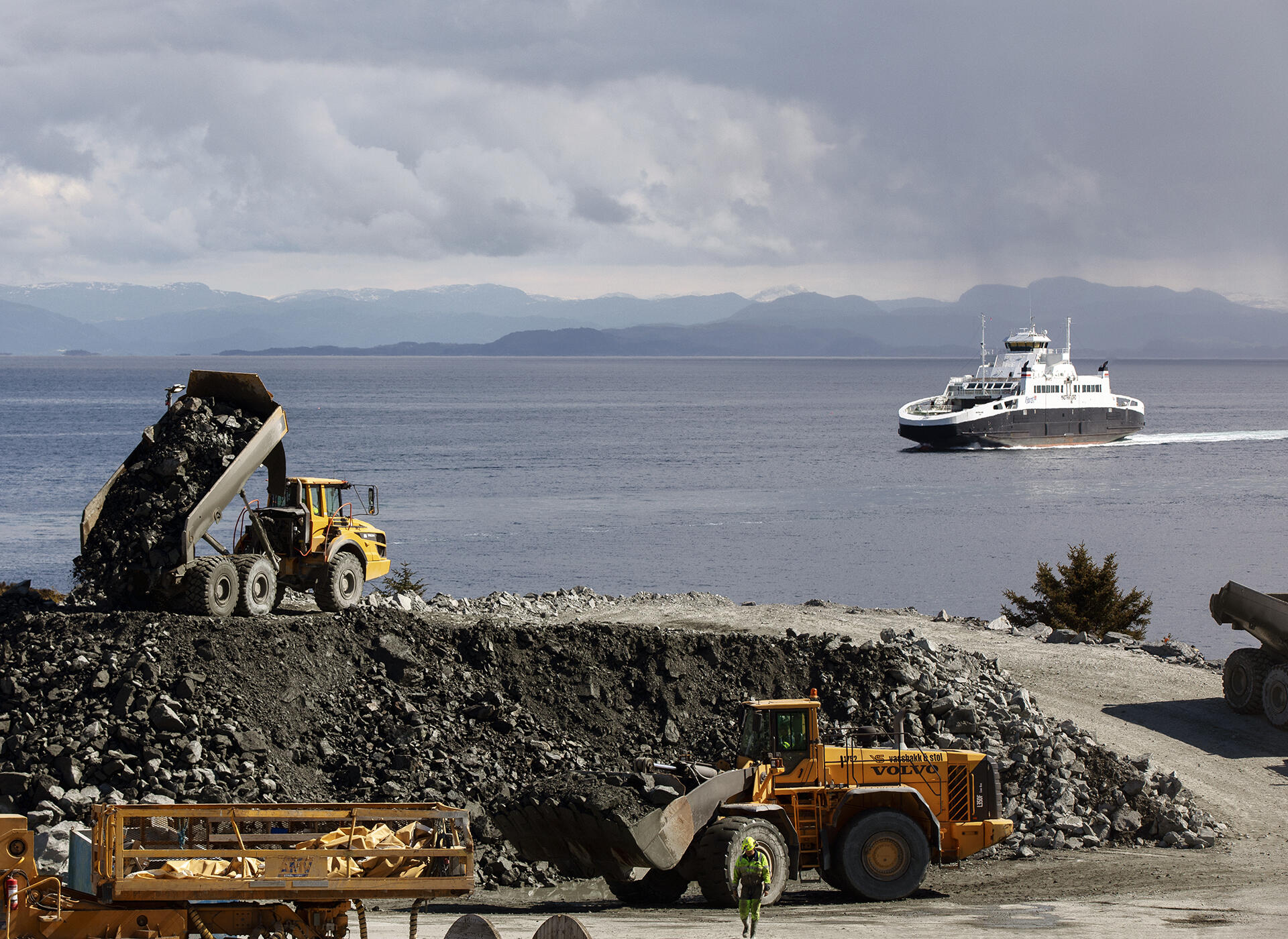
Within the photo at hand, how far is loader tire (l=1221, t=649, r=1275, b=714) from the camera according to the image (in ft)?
70.5

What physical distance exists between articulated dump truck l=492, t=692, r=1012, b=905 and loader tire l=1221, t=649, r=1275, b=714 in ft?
32.7

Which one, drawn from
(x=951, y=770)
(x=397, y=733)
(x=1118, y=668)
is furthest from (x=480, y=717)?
(x=1118, y=668)

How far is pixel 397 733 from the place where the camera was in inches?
650

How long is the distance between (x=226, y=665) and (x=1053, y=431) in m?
92.9

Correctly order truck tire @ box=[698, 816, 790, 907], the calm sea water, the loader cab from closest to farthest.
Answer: truck tire @ box=[698, 816, 790, 907], the loader cab, the calm sea water

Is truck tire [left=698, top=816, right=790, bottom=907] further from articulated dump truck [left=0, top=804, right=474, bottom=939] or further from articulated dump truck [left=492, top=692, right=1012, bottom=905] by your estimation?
articulated dump truck [left=0, top=804, right=474, bottom=939]

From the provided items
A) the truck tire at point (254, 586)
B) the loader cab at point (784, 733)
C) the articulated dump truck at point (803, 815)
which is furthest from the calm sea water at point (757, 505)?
the loader cab at point (784, 733)

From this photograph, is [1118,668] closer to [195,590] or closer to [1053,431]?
[195,590]

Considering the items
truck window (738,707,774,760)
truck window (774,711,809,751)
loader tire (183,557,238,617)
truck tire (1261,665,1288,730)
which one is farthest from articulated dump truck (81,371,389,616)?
truck tire (1261,665,1288,730)

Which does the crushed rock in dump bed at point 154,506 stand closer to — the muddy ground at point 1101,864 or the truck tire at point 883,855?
the muddy ground at point 1101,864

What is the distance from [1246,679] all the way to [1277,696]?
61 centimetres

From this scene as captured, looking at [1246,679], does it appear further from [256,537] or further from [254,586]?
[256,537]

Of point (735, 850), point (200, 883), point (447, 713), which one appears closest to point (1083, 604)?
point (447, 713)

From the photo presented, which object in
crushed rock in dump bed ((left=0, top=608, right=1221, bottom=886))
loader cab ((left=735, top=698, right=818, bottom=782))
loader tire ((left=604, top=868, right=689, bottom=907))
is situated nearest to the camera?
→ loader cab ((left=735, top=698, right=818, bottom=782))
